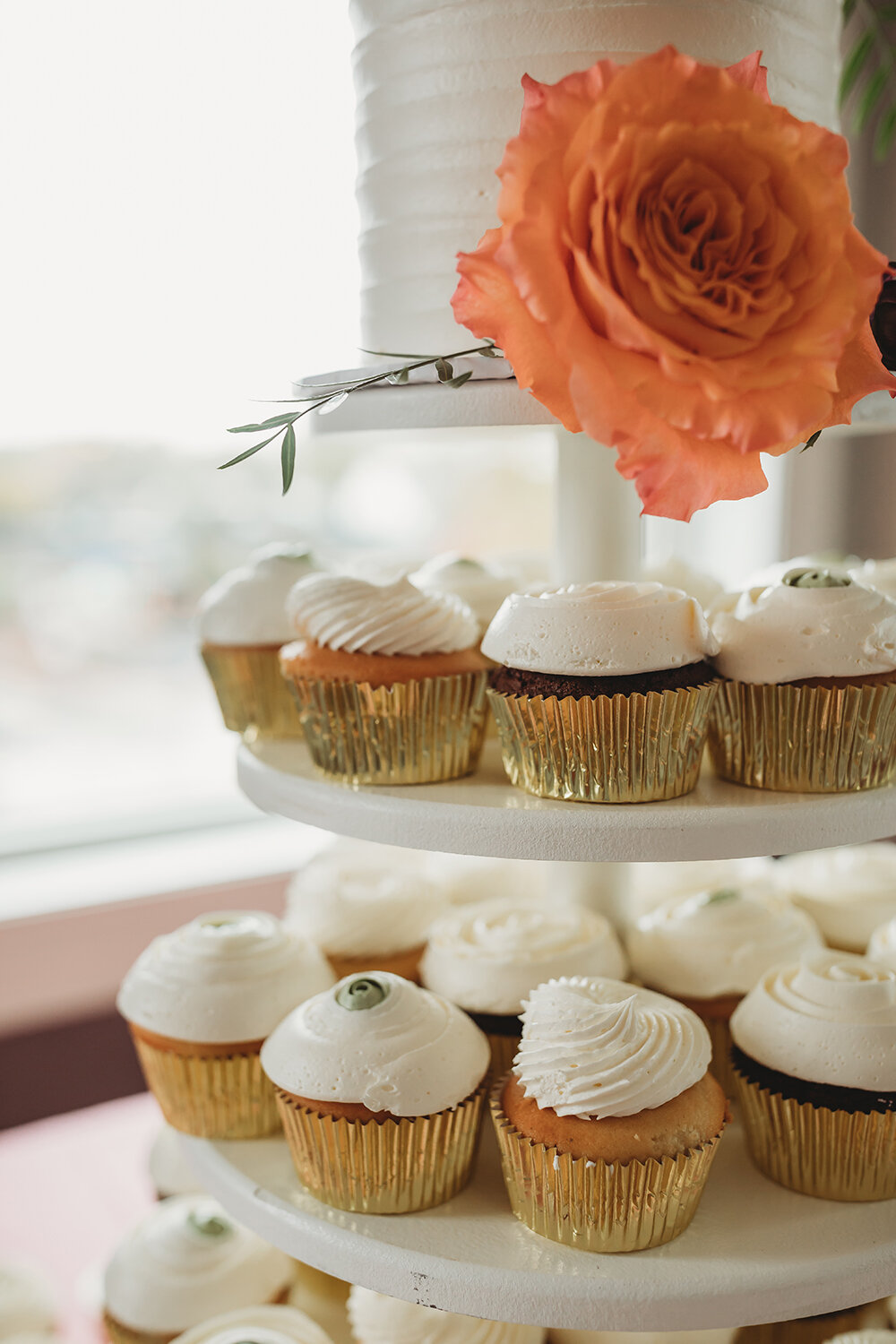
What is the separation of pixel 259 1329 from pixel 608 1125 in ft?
1.49

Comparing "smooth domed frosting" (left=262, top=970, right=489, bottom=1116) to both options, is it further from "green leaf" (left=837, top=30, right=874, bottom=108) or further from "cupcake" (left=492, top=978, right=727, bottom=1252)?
"green leaf" (left=837, top=30, right=874, bottom=108)

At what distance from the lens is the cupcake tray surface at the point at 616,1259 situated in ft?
2.48

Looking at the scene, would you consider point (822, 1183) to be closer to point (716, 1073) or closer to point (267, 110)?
point (716, 1073)

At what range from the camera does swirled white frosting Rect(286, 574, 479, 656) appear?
36.4 inches

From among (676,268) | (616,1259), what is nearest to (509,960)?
(616,1259)

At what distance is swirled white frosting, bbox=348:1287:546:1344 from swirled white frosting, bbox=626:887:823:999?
33 centimetres

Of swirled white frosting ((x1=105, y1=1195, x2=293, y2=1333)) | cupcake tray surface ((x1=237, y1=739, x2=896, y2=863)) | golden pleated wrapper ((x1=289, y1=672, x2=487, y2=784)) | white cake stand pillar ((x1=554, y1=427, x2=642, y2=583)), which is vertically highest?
white cake stand pillar ((x1=554, y1=427, x2=642, y2=583))

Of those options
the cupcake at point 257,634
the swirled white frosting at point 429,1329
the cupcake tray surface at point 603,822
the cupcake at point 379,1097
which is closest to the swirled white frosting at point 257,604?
the cupcake at point 257,634

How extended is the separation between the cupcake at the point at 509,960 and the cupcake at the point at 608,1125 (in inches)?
5.0

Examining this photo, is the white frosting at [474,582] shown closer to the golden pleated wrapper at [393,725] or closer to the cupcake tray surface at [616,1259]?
the golden pleated wrapper at [393,725]

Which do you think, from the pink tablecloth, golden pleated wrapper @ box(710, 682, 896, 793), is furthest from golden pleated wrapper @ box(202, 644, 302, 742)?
the pink tablecloth

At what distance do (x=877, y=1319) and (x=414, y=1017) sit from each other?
60 cm

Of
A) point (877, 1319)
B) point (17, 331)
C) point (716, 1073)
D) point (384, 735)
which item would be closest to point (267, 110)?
point (17, 331)

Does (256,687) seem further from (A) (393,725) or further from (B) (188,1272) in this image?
(B) (188,1272)
